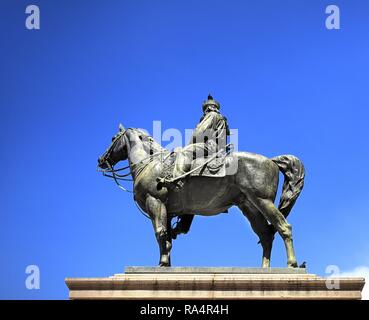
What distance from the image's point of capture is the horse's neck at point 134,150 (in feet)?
60.6

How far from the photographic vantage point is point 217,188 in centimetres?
1791

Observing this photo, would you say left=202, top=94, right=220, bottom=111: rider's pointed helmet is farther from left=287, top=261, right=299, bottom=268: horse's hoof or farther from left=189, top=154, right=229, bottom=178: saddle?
left=287, top=261, right=299, bottom=268: horse's hoof

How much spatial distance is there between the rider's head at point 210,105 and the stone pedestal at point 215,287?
4.68m

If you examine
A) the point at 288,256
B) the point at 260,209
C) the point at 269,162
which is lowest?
the point at 288,256

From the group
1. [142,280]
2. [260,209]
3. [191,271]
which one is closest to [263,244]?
[260,209]

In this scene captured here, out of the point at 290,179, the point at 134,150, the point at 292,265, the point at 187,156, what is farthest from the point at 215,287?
the point at 134,150

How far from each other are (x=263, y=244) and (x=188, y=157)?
2.85 m

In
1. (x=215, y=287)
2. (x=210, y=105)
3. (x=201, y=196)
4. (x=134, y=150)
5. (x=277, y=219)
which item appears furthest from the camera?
(x=210, y=105)

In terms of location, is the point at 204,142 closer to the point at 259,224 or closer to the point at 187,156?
the point at 187,156

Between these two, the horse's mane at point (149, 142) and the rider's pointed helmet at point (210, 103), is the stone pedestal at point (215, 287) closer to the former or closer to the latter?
the horse's mane at point (149, 142)

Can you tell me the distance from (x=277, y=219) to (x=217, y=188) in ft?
5.31

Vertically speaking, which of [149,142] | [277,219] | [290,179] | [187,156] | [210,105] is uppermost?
[210,105]
